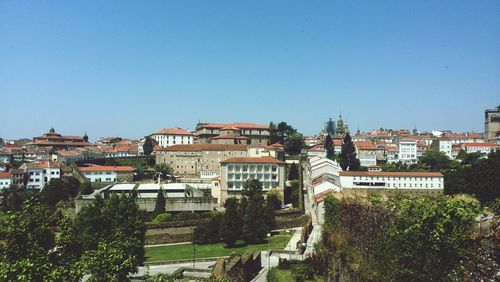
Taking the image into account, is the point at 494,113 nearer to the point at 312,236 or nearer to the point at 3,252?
the point at 312,236

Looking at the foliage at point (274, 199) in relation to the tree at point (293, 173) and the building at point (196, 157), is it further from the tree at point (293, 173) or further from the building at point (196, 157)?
the building at point (196, 157)

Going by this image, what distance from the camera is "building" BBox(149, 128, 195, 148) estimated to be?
97.8 meters

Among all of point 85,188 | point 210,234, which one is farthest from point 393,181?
point 85,188

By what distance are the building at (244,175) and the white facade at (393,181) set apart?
8712 mm

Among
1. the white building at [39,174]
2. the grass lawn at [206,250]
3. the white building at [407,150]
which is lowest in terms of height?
the grass lawn at [206,250]

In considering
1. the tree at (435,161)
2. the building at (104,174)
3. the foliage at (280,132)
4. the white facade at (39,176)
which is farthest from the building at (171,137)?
the tree at (435,161)

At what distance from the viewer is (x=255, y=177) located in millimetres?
56250

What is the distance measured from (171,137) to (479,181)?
2676 inches

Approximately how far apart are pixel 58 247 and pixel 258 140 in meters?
75.0

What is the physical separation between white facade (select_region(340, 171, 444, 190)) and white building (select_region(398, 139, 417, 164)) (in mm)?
37143

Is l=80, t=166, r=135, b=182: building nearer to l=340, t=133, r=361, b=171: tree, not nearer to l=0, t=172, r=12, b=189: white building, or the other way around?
l=0, t=172, r=12, b=189: white building

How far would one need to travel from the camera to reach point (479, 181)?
49.0 m

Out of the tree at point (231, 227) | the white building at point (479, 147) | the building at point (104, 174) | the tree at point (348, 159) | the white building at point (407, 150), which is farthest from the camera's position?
the white building at point (407, 150)

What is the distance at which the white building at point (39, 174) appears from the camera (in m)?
68.9
